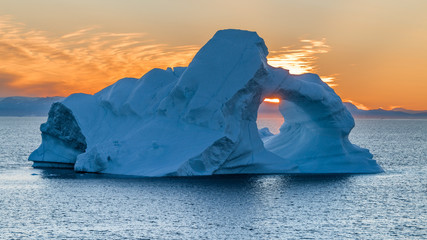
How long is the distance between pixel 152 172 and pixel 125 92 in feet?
34.8

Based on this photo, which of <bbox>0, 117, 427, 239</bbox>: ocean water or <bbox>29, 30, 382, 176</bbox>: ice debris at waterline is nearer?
<bbox>0, 117, 427, 239</bbox>: ocean water

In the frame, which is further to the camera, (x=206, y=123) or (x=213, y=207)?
(x=206, y=123)

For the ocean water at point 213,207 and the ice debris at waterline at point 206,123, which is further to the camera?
the ice debris at waterline at point 206,123

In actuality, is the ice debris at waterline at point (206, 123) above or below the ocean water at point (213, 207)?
above

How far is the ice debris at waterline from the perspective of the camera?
127 feet

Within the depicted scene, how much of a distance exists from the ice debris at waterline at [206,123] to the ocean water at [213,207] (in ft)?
5.50

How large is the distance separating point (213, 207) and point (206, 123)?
39.1 ft

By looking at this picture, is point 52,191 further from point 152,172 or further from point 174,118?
point 174,118

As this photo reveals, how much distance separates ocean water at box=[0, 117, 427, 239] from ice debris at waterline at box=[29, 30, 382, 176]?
1677 millimetres

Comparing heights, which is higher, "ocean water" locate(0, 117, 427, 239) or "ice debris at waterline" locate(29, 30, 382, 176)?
"ice debris at waterline" locate(29, 30, 382, 176)

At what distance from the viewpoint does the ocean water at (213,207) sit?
23578 mm

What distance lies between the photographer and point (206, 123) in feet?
130

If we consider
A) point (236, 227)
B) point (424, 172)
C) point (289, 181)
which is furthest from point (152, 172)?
point (424, 172)

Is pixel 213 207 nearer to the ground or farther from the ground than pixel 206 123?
nearer to the ground
